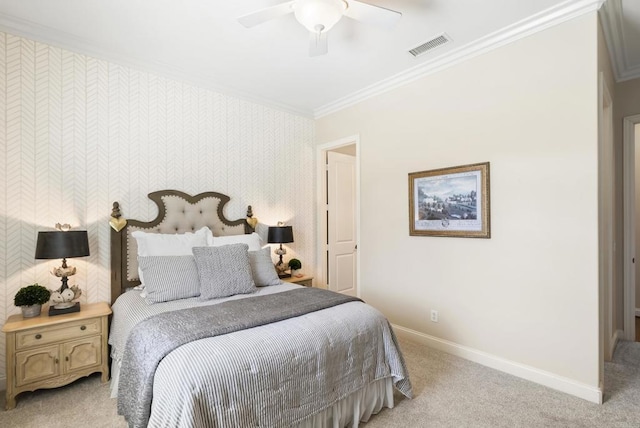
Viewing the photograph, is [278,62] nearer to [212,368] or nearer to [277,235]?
[277,235]

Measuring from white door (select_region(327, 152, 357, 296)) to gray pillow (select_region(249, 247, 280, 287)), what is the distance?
5.59 feet

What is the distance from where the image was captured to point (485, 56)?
2.82 meters

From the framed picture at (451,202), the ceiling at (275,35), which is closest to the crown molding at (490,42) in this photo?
the ceiling at (275,35)

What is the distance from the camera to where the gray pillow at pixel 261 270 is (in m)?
2.97

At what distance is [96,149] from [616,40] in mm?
4598

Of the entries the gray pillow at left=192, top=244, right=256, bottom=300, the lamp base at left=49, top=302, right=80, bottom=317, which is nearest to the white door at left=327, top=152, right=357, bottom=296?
the gray pillow at left=192, top=244, right=256, bottom=300

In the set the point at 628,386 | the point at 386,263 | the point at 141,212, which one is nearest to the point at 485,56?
the point at 386,263

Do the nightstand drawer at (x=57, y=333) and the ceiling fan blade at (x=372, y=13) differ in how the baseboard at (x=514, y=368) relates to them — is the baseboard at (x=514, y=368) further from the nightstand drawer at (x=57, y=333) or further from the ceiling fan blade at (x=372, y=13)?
the nightstand drawer at (x=57, y=333)

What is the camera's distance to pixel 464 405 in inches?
87.5

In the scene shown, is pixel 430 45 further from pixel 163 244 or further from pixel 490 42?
pixel 163 244

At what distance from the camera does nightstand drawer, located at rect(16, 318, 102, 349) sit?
2250mm

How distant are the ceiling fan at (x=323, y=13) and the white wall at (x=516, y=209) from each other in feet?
4.31

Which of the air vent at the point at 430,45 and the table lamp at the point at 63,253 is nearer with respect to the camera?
the table lamp at the point at 63,253

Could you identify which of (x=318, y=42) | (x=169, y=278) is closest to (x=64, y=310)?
(x=169, y=278)
